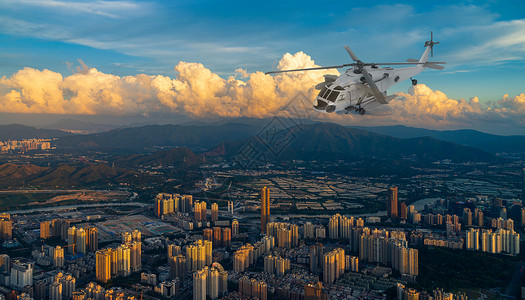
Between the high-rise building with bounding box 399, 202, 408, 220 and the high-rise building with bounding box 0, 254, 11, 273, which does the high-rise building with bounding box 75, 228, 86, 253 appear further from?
the high-rise building with bounding box 399, 202, 408, 220

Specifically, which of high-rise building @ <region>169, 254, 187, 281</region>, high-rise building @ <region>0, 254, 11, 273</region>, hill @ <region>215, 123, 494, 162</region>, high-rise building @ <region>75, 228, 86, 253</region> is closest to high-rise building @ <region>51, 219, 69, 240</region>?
high-rise building @ <region>75, 228, 86, 253</region>

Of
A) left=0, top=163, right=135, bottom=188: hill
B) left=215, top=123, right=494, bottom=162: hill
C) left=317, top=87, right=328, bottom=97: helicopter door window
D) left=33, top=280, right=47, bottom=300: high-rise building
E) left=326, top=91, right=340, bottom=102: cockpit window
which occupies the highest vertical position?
left=317, top=87, right=328, bottom=97: helicopter door window

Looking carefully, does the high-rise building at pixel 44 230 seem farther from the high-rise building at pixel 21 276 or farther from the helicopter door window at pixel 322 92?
the helicopter door window at pixel 322 92

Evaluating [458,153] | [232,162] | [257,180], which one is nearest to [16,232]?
[257,180]

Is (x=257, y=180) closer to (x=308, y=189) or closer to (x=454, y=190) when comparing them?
(x=308, y=189)

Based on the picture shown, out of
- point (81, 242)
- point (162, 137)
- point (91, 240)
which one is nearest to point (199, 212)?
point (91, 240)

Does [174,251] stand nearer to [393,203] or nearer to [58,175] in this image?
[393,203]
